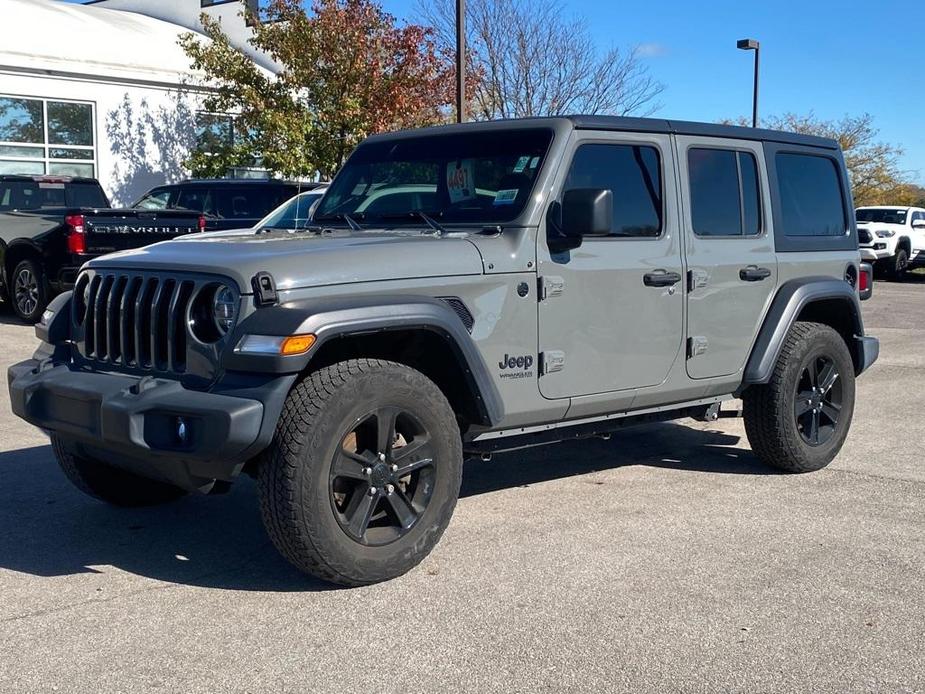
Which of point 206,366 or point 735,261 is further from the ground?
point 735,261

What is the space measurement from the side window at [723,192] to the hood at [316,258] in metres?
1.56

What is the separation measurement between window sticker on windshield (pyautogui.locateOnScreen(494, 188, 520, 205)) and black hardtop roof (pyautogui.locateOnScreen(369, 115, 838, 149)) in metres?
0.39

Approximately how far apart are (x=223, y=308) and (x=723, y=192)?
2946mm

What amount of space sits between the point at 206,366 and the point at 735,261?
2.97 meters

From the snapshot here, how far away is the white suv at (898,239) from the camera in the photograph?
83.3ft

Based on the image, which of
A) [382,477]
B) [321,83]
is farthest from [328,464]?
[321,83]

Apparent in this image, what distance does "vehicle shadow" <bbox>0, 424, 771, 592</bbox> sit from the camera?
4.57 metres

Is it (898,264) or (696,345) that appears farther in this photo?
(898,264)

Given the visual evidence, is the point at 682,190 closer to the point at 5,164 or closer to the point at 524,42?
the point at 5,164

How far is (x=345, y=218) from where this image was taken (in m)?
5.47

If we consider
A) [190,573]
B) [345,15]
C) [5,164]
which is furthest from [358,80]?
[190,573]

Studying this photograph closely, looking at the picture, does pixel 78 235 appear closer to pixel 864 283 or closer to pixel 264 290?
pixel 864 283

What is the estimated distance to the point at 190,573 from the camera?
178 inches

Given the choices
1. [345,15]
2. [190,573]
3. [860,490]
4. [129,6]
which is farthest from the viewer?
[129,6]
